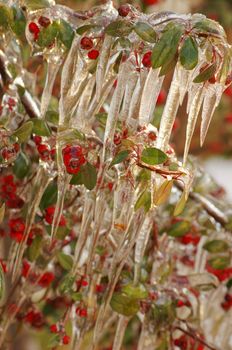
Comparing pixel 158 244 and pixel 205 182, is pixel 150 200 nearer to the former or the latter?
pixel 158 244

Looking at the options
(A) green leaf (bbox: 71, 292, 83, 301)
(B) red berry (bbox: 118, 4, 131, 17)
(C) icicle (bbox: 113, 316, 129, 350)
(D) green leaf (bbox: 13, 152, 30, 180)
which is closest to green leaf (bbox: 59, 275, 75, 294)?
(A) green leaf (bbox: 71, 292, 83, 301)

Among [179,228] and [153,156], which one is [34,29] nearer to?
[153,156]

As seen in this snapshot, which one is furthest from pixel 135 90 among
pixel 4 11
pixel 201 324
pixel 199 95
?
pixel 201 324

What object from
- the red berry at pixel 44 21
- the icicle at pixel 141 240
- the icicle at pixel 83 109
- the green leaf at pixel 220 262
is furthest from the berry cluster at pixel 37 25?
the green leaf at pixel 220 262

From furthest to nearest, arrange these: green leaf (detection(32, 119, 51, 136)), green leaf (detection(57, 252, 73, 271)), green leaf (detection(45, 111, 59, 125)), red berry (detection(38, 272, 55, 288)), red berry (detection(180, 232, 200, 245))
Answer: red berry (detection(180, 232, 200, 245)) → red berry (detection(38, 272, 55, 288)) → green leaf (detection(57, 252, 73, 271)) → green leaf (detection(45, 111, 59, 125)) → green leaf (detection(32, 119, 51, 136))

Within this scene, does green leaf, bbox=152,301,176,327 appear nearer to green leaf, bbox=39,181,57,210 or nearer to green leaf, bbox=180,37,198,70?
green leaf, bbox=39,181,57,210

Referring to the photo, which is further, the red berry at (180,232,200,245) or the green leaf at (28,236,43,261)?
the red berry at (180,232,200,245)
